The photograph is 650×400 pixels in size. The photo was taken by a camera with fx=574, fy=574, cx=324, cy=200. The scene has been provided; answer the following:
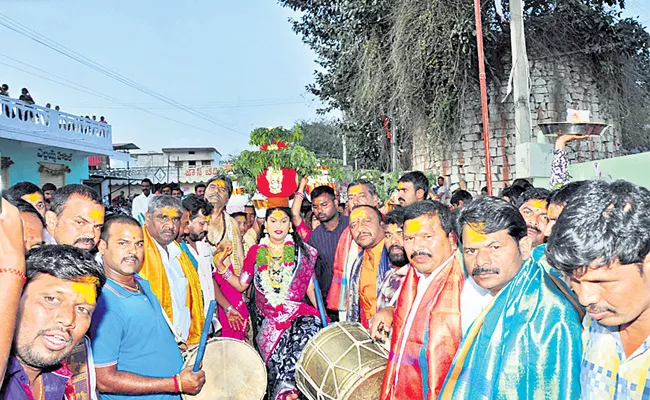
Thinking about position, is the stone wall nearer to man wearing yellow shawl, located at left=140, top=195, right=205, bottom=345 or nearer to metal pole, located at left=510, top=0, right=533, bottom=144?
metal pole, located at left=510, top=0, right=533, bottom=144

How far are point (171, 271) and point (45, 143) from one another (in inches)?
559

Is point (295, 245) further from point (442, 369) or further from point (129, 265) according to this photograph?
point (442, 369)

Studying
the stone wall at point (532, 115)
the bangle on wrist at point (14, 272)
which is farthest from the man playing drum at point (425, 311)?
the stone wall at point (532, 115)

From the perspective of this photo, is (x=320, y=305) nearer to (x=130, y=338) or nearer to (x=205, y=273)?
(x=205, y=273)

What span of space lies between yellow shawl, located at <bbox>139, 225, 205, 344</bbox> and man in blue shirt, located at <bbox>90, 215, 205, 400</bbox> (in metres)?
0.92

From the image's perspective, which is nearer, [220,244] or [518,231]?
[518,231]

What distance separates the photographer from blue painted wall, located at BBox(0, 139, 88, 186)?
16.1 meters

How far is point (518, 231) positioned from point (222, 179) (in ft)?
15.7

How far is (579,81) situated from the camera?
1404 cm

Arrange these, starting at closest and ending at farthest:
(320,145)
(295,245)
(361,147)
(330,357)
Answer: (330,357), (295,245), (361,147), (320,145)

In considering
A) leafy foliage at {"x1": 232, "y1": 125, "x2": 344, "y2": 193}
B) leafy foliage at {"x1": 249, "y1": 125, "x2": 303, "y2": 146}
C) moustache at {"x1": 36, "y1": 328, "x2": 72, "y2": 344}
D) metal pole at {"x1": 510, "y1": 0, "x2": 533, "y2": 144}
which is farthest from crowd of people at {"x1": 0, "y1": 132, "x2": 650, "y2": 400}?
metal pole at {"x1": 510, "y1": 0, "x2": 533, "y2": 144}

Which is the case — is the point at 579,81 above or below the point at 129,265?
above

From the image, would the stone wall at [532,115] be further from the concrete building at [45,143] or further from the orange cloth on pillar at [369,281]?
the concrete building at [45,143]

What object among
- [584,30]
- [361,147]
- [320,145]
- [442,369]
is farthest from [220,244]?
[320,145]
